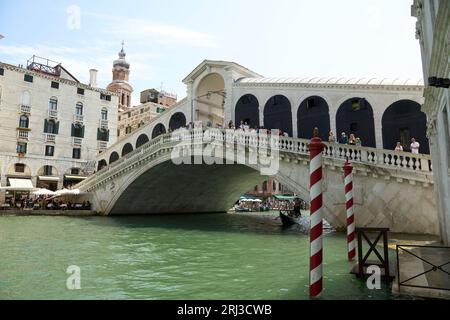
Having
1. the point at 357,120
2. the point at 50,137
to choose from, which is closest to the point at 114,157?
the point at 50,137

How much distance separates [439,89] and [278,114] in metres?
9.10

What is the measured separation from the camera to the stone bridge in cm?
930

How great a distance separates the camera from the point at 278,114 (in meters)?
15.0

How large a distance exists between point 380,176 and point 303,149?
274 centimetres

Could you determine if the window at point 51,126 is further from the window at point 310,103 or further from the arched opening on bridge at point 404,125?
the arched opening on bridge at point 404,125

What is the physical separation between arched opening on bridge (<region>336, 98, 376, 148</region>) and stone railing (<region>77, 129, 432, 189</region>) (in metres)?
1.37

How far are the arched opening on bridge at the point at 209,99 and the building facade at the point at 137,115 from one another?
20198 mm

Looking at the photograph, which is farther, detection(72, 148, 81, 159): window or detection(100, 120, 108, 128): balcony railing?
detection(100, 120, 108, 128): balcony railing

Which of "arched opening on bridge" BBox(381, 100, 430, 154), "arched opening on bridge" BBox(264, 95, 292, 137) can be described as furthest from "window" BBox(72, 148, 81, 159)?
"arched opening on bridge" BBox(381, 100, 430, 154)

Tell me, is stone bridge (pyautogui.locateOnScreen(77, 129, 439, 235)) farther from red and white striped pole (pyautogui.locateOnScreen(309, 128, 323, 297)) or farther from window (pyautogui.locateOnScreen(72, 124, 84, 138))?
red and white striped pole (pyautogui.locateOnScreen(309, 128, 323, 297))

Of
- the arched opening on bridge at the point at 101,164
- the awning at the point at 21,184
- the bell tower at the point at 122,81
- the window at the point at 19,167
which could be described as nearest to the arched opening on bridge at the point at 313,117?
the awning at the point at 21,184

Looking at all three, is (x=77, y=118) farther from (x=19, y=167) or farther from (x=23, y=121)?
(x=19, y=167)

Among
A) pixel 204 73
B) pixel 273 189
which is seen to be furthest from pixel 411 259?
pixel 273 189

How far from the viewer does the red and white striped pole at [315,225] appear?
12.3ft
